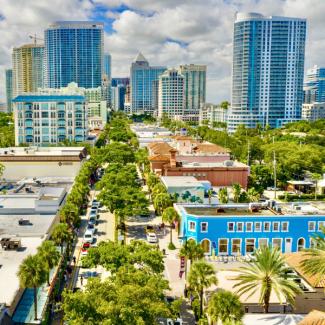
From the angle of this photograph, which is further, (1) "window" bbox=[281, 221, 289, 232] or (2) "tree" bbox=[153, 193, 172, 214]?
(2) "tree" bbox=[153, 193, 172, 214]

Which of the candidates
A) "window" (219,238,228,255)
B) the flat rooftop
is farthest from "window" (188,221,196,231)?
the flat rooftop

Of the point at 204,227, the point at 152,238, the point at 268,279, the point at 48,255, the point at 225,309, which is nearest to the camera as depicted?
the point at 225,309

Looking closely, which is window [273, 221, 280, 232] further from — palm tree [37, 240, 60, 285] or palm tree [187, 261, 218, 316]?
palm tree [37, 240, 60, 285]

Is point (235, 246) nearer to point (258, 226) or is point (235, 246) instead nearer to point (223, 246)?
point (223, 246)

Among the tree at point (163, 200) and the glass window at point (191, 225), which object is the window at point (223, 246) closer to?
the glass window at point (191, 225)

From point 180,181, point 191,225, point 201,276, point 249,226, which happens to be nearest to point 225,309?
point 201,276
